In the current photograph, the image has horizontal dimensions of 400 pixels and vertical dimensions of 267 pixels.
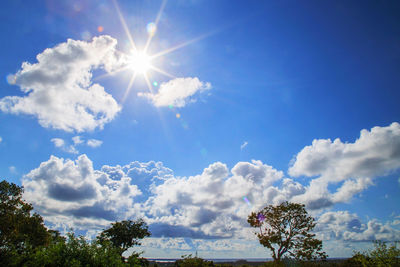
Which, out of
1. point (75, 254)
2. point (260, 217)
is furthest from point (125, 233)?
point (75, 254)

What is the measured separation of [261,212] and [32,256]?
4854cm

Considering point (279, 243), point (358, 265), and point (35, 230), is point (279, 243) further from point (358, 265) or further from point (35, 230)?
point (35, 230)

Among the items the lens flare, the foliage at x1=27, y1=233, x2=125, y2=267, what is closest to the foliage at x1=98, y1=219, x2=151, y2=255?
the lens flare

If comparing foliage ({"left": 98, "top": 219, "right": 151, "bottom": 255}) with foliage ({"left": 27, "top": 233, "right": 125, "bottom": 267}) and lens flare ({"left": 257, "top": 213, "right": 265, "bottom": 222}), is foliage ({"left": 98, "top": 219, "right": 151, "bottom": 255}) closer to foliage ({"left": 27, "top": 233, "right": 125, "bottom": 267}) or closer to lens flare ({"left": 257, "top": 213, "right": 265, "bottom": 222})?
lens flare ({"left": 257, "top": 213, "right": 265, "bottom": 222})

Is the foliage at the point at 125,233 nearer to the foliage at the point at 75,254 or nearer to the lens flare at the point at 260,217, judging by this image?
the lens flare at the point at 260,217

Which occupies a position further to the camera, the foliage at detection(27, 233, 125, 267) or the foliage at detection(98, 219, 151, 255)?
the foliage at detection(98, 219, 151, 255)

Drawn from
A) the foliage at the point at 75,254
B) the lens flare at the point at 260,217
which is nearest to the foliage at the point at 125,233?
the lens flare at the point at 260,217

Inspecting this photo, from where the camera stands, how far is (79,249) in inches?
316

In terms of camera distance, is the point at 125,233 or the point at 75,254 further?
the point at 125,233

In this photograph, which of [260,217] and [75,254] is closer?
[75,254]

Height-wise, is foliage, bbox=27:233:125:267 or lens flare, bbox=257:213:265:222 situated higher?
lens flare, bbox=257:213:265:222

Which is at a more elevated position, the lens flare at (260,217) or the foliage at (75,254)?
the lens flare at (260,217)

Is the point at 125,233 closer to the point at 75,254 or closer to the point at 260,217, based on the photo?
the point at 260,217

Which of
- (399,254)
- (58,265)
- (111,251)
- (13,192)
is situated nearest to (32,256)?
(58,265)
